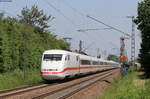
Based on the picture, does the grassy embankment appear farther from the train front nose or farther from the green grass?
the green grass

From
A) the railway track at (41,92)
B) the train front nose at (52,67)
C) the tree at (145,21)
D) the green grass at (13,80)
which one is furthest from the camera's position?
the tree at (145,21)

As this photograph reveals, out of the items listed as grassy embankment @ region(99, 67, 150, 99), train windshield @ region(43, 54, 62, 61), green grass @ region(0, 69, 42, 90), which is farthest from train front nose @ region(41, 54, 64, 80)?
grassy embankment @ region(99, 67, 150, 99)

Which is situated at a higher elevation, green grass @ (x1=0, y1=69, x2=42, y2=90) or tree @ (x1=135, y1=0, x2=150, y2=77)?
tree @ (x1=135, y1=0, x2=150, y2=77)

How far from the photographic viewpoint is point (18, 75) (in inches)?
1113

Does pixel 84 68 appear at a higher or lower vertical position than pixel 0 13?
lower

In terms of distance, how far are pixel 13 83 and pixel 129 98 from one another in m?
13.9

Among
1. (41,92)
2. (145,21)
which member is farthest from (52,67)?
(145,21)

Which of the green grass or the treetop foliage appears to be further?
the treetop foliage

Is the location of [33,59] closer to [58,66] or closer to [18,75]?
[18,75]

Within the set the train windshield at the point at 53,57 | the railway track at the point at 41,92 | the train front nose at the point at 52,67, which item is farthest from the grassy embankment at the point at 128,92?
the train windshield at the point at 53,57

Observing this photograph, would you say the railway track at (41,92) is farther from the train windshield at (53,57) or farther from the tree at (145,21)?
the tree at (145,21)

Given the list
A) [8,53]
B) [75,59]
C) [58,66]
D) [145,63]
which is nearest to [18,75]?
[8,53]

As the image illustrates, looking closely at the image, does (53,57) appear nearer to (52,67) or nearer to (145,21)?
(52,67)

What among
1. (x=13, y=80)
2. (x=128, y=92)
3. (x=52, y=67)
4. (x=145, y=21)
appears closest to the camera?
(x=128, y=92)
